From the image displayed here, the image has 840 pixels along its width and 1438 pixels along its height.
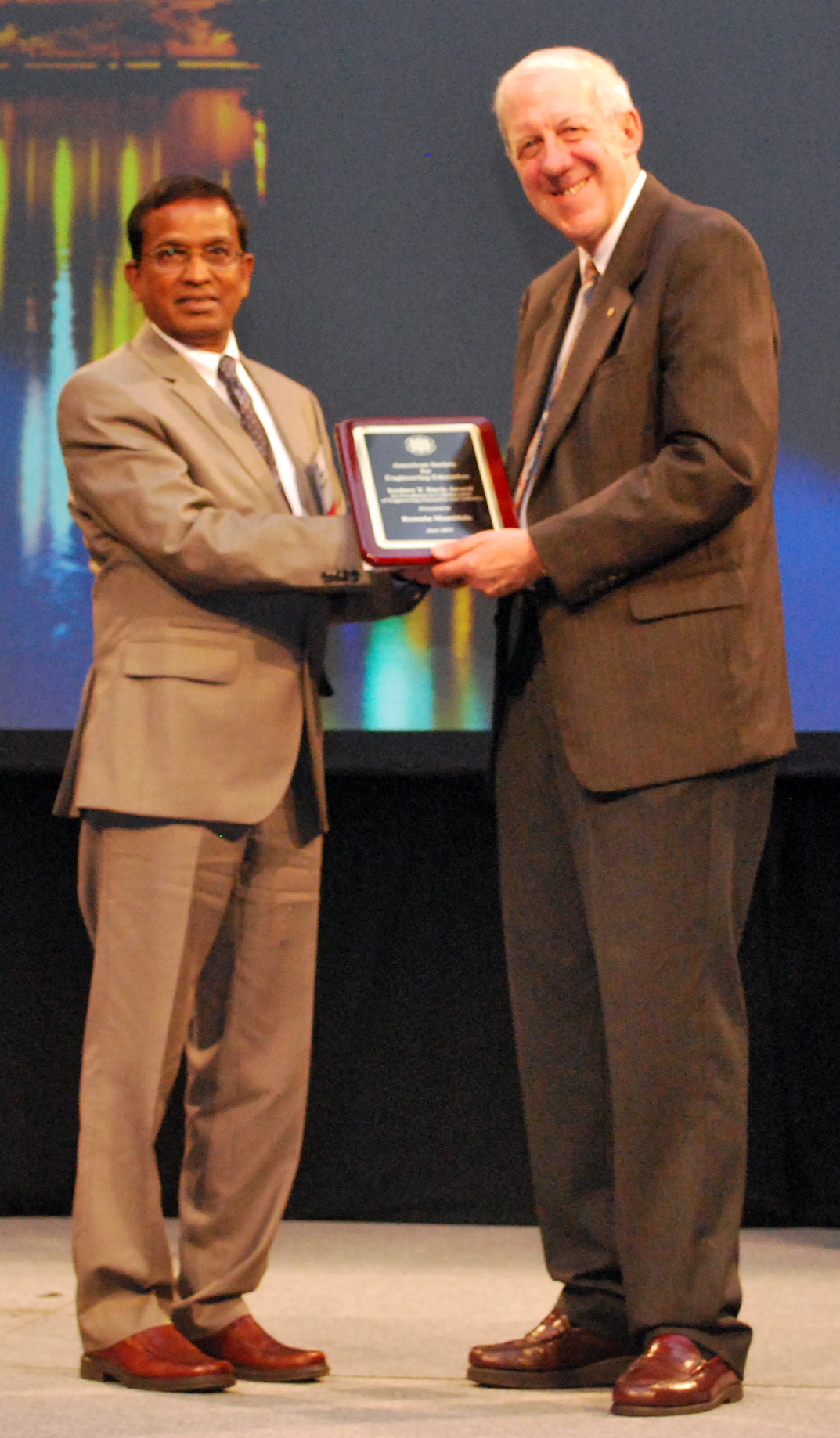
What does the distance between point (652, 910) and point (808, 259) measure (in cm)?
211

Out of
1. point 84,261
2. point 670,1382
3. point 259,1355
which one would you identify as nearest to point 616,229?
point 670,1382

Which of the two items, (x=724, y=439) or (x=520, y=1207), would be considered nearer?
(x=724, y=439)

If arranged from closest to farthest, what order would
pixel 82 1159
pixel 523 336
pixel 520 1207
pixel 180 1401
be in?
pixel 180 1401 → pixel 82 1159 → pixel 523 336 → pixel 520 1207

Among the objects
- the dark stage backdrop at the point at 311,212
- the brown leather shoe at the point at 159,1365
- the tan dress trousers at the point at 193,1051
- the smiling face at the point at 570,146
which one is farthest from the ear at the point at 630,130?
the brown leather shoe at the point at 159,1365

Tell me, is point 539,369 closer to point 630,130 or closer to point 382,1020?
point 630,130

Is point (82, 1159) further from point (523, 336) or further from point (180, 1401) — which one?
point (523, 336)

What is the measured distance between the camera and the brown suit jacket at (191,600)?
2340 mm

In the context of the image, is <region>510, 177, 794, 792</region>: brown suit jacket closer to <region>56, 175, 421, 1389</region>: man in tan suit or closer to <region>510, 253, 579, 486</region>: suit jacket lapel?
<region>510, 253, 579, 486</region>: suit jacket lapel

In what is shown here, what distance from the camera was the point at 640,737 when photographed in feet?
7.11

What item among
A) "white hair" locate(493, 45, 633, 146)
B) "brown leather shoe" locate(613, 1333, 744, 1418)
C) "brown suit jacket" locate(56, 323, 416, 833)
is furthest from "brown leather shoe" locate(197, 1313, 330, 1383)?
"white hair" locate(493, 45, 633, 146)

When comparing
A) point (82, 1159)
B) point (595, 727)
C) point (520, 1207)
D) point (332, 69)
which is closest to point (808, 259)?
point (332, 69)

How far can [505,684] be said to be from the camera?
2.40 meters

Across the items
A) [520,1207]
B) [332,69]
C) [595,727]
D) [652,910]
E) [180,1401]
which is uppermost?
[332,69]

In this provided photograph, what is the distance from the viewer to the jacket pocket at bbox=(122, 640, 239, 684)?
7.80 ft
